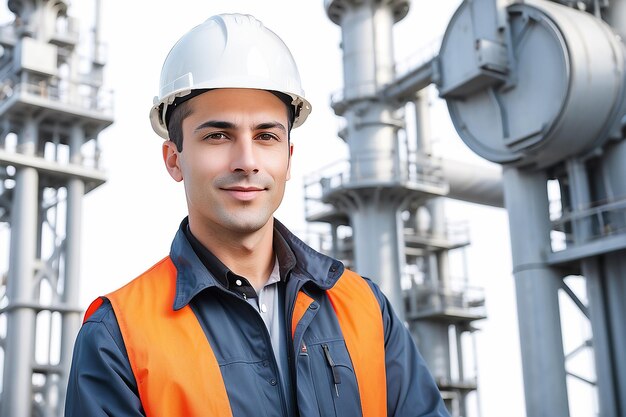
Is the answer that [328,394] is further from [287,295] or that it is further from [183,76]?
[183,76]

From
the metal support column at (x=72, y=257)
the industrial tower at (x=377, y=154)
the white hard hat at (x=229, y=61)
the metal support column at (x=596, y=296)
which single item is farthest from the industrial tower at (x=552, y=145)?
the metal support column at (x=72, y=257)

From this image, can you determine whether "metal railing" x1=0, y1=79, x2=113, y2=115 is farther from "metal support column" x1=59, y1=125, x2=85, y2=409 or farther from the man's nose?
the man's nose

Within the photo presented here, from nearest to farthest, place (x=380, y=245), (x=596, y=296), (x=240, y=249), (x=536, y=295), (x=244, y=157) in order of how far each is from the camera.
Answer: (x=244, y=157), (x=240, y=249), (x=596, y=296), (x=536, y=295), (x=380, y=245)

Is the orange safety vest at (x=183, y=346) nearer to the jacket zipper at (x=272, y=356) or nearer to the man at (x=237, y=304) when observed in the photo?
the man at (x=237, y=304)

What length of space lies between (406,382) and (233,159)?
1019mm

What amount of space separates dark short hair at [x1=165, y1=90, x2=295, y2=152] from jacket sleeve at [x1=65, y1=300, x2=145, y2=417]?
690 mm

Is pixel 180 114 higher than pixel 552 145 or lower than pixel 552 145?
lower

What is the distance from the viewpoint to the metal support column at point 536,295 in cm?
1320

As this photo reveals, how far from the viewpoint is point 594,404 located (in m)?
13.7

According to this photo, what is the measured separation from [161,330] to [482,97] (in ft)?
41.8

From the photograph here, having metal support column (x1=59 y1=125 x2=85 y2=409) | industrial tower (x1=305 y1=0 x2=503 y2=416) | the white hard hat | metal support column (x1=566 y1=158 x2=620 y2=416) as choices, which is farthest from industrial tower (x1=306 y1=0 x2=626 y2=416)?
metal support column (x1=59 y1=125 x2=85 y2=409)

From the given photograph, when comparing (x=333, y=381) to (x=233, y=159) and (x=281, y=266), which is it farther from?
(x=233, y=159)

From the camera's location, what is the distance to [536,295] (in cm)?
1353

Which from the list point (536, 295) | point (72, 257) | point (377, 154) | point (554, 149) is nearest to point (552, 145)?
point (554, 149)
